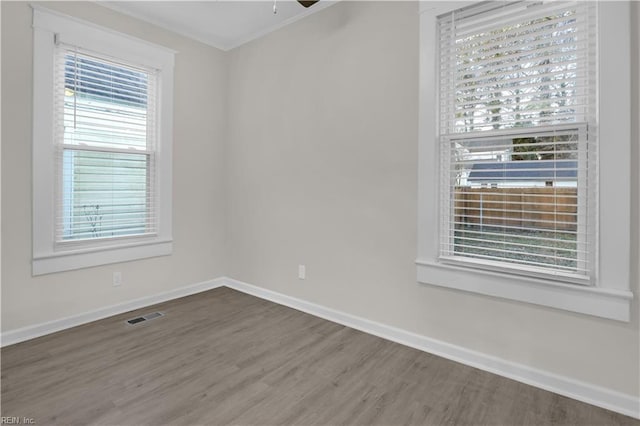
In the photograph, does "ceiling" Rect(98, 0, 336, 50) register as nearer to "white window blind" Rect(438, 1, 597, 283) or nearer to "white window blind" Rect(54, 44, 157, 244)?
"white window blind" Rect(54, 44, 157, 244)

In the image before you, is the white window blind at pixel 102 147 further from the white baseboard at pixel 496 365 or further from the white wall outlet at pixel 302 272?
the white baseboard at pixel 496 365

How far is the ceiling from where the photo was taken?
10.0 feet

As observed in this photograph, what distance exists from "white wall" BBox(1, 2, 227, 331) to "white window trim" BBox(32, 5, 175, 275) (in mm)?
56

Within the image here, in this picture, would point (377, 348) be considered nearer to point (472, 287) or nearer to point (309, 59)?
point (472, 287)

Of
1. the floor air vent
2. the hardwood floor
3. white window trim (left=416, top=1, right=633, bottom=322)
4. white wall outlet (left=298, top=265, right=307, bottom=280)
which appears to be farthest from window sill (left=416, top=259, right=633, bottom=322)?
the floor air vent

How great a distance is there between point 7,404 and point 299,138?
2.72 meters

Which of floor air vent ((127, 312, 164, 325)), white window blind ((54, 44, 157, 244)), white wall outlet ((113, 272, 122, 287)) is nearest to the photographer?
white window blind ((54, 44, 157, 244))

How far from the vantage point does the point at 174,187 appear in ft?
11.9

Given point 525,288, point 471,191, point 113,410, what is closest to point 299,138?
point 471,191

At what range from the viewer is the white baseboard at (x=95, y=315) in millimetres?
2621

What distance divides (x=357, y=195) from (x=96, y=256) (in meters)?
2.39

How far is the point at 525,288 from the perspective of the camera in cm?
214

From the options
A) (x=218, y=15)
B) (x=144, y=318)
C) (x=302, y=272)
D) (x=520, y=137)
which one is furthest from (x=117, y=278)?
(x=520, y=137)

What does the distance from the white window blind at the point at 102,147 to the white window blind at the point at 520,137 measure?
110 inches
